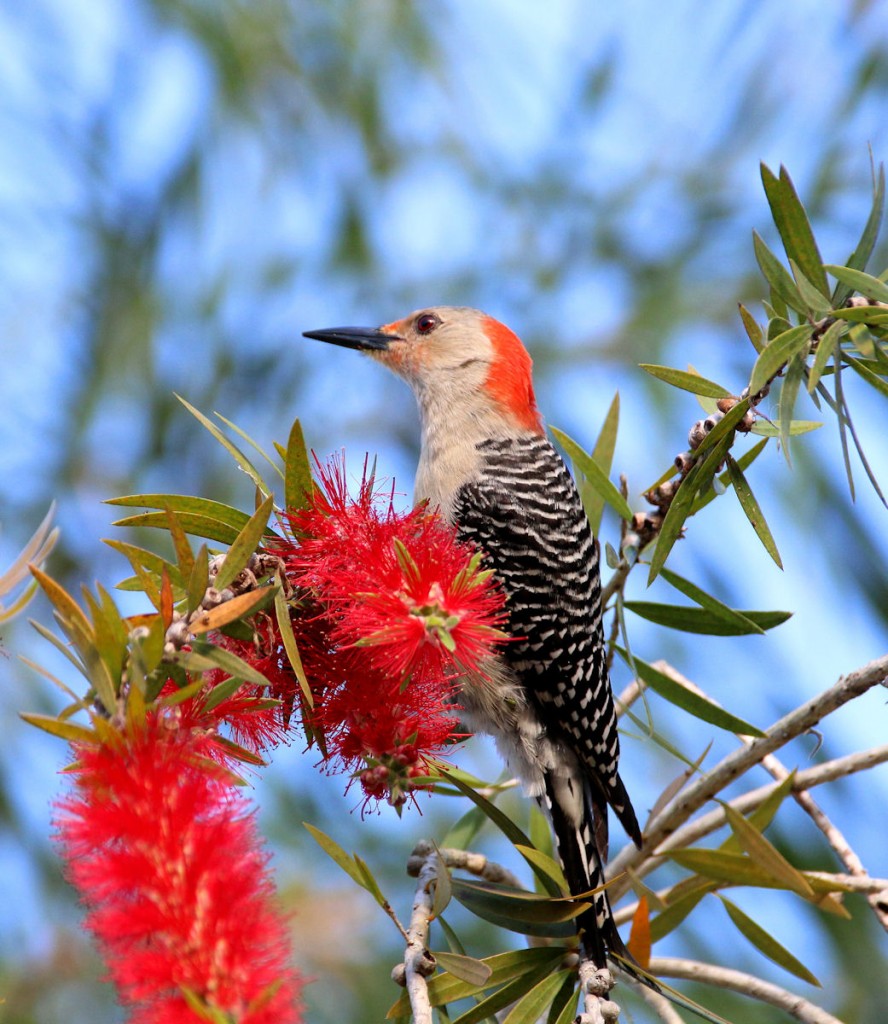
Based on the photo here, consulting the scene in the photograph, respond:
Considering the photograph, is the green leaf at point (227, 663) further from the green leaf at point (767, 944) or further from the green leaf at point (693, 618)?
the green leaf at point (693, 618)

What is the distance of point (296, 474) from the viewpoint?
1.68 m

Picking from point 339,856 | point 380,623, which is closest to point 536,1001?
point 339,856

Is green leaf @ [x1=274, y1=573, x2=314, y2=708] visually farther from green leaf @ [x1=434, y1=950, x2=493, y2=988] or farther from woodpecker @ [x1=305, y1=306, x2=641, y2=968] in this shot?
woodpecker @ [x1=305, y1=306, x2=641, y2=968]

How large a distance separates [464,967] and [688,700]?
0.79 metres

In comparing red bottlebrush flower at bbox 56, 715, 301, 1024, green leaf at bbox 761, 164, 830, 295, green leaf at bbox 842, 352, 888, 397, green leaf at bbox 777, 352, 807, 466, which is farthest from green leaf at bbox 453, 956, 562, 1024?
green leaf at bbox 761, 164, 830, 295

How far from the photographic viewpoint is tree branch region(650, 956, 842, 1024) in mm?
1698

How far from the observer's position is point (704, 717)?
2.07 m

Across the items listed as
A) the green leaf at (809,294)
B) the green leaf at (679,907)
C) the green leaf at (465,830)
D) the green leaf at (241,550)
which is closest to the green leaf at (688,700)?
the green leaf at (679,907)

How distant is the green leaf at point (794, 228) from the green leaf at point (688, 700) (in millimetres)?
760

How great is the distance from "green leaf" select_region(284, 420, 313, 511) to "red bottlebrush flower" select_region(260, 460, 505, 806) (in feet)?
0.07

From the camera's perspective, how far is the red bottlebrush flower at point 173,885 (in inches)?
38.9

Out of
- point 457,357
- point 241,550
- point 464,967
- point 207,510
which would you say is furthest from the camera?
point 457,357

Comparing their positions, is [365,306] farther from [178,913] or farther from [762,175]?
[178,913]

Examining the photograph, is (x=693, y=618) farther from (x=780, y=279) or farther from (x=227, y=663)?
(x=227, y=663)
